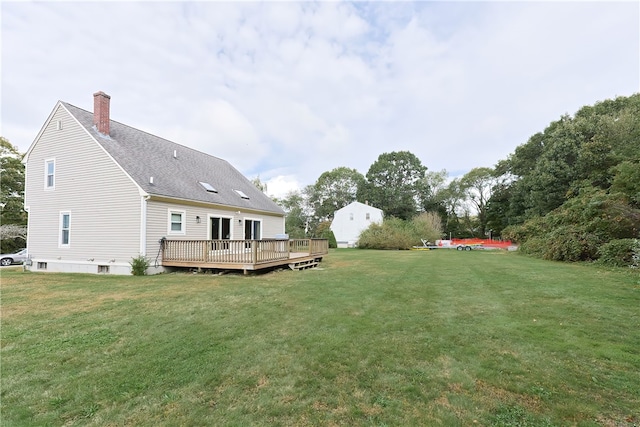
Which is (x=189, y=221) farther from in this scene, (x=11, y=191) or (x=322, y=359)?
(x=11, y=191)

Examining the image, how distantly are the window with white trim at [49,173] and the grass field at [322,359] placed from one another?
306 inches

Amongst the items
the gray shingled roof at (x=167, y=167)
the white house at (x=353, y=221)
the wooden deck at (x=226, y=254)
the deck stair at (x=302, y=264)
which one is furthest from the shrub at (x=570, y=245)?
the white house at (x=353, y=221)

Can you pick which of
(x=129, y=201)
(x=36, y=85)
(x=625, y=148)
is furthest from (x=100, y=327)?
(x=625, y=148)

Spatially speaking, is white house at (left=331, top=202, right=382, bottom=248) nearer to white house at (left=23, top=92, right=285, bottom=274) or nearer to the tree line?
the tree line

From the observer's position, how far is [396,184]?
147ft

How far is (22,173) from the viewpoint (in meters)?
23.8

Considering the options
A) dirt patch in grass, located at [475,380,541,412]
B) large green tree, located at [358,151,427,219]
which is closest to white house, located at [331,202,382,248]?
large green tree, located at [358,151,427,219]

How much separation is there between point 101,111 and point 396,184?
128 ft

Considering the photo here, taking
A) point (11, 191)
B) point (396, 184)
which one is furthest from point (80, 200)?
point (396, 184)

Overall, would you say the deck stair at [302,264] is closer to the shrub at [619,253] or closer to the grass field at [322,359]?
the grass field at [322,359]

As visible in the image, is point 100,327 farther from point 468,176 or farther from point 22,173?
point 468,176

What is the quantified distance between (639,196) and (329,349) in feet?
48.9

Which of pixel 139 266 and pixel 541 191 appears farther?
pixel 541 191

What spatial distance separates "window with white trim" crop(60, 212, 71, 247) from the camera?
476 inches
